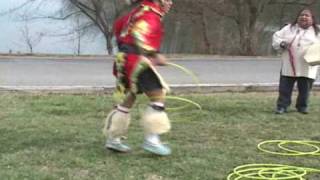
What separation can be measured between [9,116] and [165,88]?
118 inches

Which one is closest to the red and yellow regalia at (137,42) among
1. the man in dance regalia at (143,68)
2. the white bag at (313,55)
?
the man in dance regalia at (143,68)

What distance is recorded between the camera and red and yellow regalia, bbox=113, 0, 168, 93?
602 cm

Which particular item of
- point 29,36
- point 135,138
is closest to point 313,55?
point 135,138

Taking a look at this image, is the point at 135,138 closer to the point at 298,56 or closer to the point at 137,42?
the point at 137,42

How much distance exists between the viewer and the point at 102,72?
1716cm

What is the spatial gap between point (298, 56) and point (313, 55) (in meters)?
0.30

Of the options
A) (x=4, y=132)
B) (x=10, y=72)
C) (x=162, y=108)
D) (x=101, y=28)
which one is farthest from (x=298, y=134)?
(x=101, y=28)

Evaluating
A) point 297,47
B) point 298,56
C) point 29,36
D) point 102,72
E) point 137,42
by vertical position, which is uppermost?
point 137,42

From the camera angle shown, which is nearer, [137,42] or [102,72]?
[137,42]

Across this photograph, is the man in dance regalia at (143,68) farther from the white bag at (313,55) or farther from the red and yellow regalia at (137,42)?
the white bag at (313,55)

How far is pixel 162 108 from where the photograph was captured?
6.16 meters

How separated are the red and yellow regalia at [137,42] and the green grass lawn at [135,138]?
77 cm

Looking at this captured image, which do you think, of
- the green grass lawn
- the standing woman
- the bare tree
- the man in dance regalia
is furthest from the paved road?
the man in dance regalia

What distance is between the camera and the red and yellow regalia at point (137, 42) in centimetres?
602
